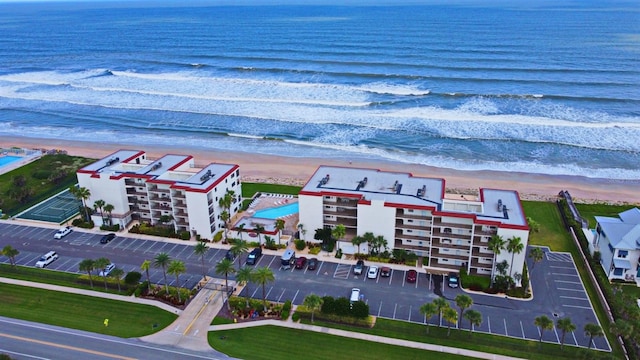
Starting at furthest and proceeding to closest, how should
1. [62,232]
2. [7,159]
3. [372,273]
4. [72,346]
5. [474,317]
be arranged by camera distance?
[7,159]
[62,232]
[372,273]
[72,346]
[474,317]

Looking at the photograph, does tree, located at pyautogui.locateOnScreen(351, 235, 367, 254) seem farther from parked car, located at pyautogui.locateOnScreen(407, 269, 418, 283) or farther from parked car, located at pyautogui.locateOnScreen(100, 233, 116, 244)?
parked car, located at pyautogui.locateOnScreen(100, 233, 116, 244)

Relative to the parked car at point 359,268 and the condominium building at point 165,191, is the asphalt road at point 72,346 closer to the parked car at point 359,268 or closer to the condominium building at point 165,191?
the parked car at point 359,268

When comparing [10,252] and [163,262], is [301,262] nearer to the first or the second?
[163,262]

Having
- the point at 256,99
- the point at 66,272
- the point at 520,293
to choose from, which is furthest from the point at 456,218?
the point at 256,99

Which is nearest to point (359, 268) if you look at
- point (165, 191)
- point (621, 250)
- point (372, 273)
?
point (372, 273)

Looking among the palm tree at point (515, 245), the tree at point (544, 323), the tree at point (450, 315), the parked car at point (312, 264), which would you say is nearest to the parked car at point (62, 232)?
the parked car at point (312, 264)
